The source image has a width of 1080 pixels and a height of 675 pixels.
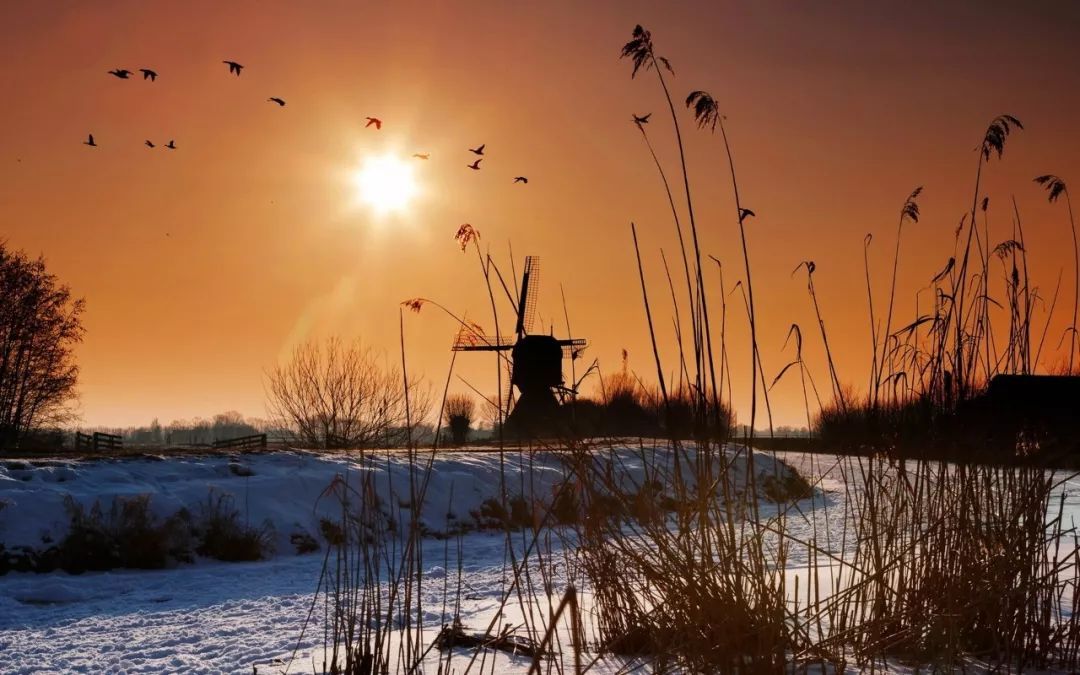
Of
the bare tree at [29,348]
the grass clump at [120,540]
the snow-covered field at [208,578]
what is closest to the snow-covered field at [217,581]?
the snow-covered field at [208,578]

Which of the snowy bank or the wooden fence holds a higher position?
the wooden fence

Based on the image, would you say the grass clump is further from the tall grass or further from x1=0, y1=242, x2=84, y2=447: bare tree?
x1=0, y1=242, x2=84, y2=447: bare tree

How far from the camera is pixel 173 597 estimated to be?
5910mm

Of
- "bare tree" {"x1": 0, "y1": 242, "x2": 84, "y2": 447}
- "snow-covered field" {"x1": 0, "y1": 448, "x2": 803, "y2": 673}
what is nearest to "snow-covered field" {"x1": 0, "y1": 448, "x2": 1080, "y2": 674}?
"snow-covered field" {"x1": 0, "y1": 448, "x2": 803, "y2": 673}

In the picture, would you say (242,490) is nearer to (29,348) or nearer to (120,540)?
(120,540)

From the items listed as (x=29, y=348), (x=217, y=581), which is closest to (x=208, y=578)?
(x=217, y=581)

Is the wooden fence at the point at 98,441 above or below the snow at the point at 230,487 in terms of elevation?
above

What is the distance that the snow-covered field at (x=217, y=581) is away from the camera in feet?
12.8

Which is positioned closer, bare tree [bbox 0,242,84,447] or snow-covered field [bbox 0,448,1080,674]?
snow-covered field [bbox 0,448,1080,674]

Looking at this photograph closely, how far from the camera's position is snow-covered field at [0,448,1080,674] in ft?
12.8

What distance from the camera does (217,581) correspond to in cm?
653

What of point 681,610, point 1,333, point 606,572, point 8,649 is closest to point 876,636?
point 681,610

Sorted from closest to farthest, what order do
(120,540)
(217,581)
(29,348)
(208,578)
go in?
(217,581)
(208,578)
(120,540)
(29,348)

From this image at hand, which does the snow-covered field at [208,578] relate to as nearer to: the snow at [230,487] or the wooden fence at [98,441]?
the snow at [230,487]
